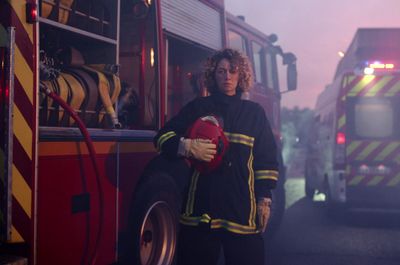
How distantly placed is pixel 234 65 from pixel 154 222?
2.05 metres

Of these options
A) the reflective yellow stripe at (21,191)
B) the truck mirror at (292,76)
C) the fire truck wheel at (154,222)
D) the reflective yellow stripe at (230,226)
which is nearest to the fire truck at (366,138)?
the truck mirror at (292,76)

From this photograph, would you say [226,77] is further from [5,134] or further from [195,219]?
[5,134]

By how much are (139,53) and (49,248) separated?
84.7 inches

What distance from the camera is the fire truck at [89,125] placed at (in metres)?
3.24

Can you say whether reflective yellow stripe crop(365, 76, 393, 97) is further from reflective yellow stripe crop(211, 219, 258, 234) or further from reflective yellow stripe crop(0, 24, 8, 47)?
reflective yellow stripe crop(0, 24, 8, 47)

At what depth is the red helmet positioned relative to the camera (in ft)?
10.8

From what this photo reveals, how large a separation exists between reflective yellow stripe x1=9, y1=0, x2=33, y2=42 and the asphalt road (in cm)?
395

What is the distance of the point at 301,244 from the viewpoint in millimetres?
7398

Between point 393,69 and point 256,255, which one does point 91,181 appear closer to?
point 256,255

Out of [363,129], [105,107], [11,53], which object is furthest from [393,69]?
[11,53]

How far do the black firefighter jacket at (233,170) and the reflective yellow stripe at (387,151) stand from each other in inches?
232

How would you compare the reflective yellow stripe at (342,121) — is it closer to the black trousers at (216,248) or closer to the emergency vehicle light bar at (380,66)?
the emergency vehicle light bar at (380,66)

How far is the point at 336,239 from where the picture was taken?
779 cm

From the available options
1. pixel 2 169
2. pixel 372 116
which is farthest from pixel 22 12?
pixel 372 116
